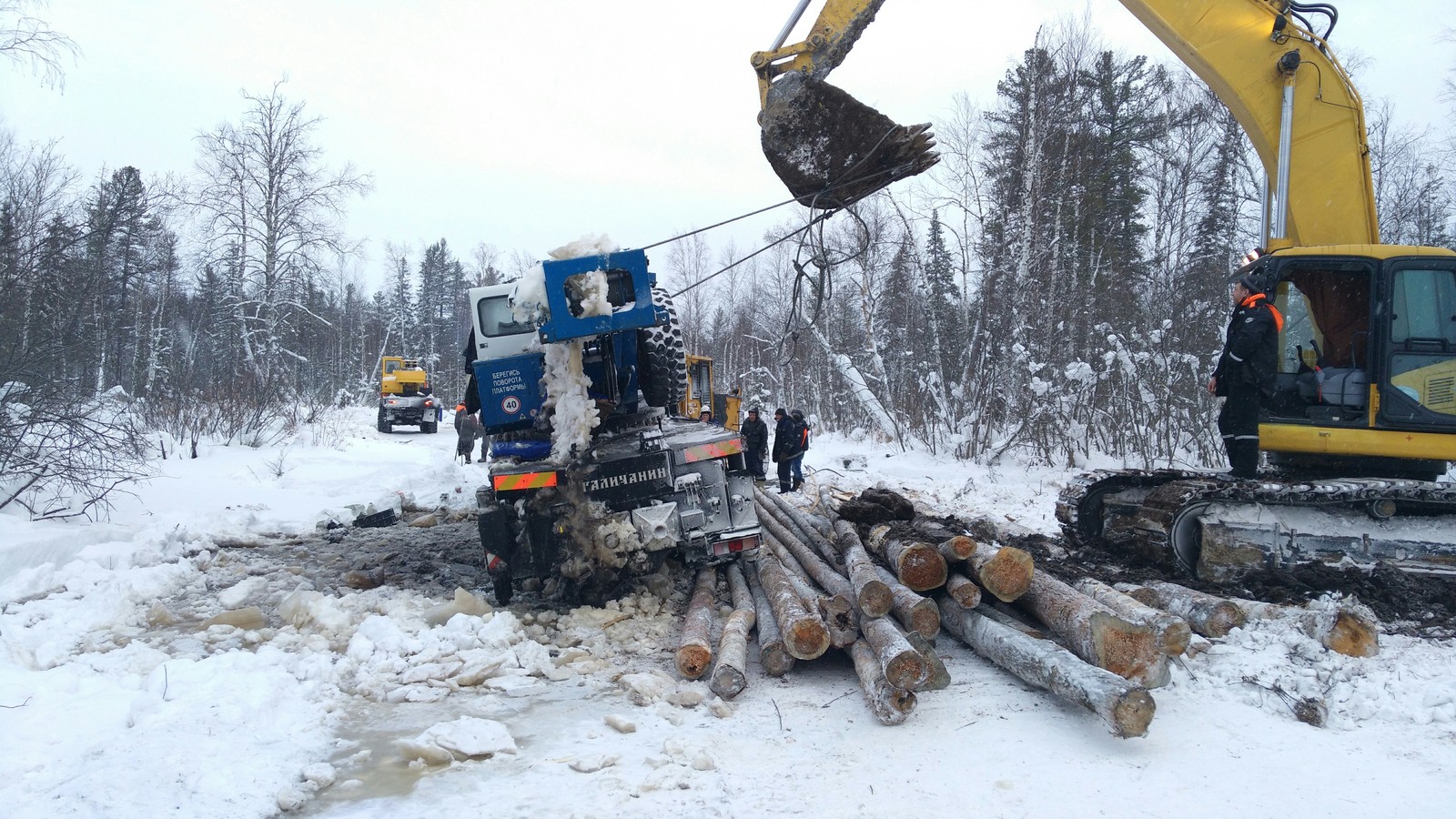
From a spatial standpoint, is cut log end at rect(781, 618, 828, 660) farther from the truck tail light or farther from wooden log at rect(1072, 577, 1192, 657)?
the truck tail light

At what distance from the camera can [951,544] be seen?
5.30m

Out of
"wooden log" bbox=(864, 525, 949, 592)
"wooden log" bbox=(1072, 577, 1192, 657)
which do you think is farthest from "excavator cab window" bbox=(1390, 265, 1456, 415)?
"wooden log" bbox=(864, 525, 949, 592)

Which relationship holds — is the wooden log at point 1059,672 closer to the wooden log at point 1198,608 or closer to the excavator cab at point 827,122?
the wooden log at point 1198,608

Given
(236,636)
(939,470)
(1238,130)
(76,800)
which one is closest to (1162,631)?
(76,800)

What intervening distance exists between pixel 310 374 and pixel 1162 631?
49.4 metres

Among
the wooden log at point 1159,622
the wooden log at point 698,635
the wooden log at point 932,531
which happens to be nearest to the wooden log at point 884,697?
the wooden log at point 698,635

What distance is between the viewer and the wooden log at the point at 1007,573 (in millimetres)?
5059

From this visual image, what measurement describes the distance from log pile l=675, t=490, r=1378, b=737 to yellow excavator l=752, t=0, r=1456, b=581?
1225 mm

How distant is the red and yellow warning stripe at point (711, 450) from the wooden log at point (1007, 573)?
2.36 meters

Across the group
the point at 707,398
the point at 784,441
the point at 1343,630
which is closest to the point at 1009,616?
the point at 1343,630

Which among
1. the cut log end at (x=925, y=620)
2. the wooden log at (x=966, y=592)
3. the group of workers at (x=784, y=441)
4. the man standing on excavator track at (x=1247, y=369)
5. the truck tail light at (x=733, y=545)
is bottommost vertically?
the cut log end at (x=925, y=620)

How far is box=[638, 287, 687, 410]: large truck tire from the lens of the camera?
7.88m

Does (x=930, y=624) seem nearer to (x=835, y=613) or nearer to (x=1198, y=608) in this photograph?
(x=835, y=613)

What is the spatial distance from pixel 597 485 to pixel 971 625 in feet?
9.72
